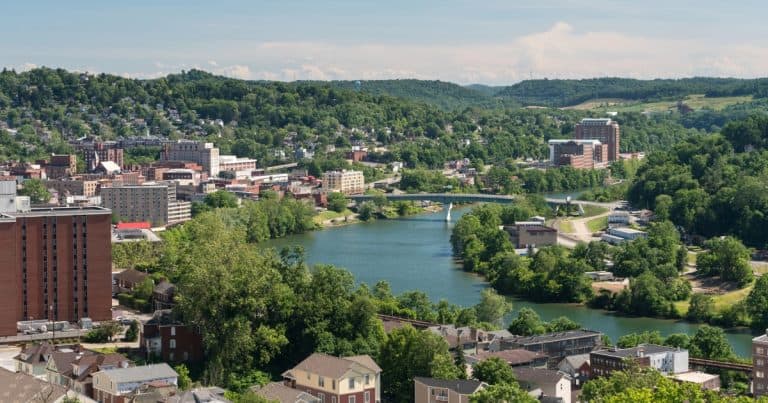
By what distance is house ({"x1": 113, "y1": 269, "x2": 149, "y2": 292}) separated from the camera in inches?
911

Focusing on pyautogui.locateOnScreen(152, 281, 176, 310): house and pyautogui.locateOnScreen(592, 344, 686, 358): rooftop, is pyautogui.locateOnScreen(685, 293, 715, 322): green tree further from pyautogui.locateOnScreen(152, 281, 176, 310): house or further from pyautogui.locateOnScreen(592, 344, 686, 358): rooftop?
pyautogui.locateOnScreen(152, 281, 176, 310): house

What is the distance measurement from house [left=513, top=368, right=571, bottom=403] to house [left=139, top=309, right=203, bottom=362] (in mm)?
4464

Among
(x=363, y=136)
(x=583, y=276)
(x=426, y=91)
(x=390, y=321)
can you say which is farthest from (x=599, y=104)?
(x=390, y=321)

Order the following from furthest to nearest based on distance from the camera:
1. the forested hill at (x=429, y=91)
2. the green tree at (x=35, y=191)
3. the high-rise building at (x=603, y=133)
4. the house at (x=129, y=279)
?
1. the forested hill at (x=429, y=91)
2. the high-rise building at (x=603, y=133)
3. the green tree at (x=35, y=191)
4. the house at (x=129, y=279)

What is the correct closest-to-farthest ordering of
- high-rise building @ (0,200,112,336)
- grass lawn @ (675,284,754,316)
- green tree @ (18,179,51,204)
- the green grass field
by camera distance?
high-rise building @ (0,200,112,336) → grass lawn @ (675,284,754,316) → green tree @ (18,179,51,204) → the green grass field

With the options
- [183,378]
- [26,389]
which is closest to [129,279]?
[183,378]

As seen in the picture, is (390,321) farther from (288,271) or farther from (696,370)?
(696,370)

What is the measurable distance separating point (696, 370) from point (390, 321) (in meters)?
4.63

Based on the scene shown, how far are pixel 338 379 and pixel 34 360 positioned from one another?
13.5 feet

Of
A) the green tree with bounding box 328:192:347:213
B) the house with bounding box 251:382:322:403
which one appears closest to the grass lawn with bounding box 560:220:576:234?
the green tree with bounding box 328:192:347:213

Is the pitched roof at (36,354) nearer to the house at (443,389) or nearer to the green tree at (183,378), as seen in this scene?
the green tree at (183,378)

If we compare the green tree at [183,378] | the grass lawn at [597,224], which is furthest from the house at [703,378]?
the grass lawn at [597,224]

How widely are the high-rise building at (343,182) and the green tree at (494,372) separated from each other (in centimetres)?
3047

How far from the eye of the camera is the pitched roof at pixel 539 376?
15.6 metres
